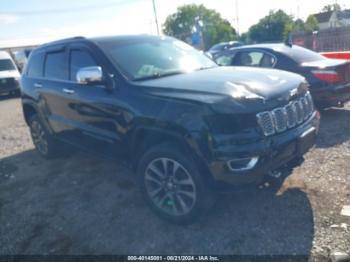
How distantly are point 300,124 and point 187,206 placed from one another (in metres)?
1.43

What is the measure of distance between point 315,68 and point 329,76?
0.93ft

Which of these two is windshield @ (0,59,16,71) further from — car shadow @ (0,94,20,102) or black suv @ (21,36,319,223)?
black suv @ (21,36,319,223)

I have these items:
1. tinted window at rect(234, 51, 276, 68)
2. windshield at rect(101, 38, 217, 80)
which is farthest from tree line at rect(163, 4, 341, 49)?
windshield at rect(101, 38, 217, 80)

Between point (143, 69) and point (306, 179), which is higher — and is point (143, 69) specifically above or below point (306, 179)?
above

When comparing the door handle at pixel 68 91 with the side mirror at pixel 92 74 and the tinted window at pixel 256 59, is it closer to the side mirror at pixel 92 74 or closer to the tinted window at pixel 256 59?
the side mirror at pixel 92 74

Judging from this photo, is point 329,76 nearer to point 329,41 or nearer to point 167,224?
point 167,224

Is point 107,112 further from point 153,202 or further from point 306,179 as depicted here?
point 306,179

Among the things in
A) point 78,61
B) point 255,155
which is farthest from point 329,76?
point 78,61

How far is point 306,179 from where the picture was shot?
161 inches

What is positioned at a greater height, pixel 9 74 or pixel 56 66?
pixel 56 66

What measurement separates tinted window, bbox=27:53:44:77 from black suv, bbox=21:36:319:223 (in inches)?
36.4

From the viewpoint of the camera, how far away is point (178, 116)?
3078 mm

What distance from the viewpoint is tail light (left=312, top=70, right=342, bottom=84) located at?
5945 mm

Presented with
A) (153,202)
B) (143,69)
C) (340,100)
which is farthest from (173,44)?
(340,100)
